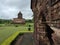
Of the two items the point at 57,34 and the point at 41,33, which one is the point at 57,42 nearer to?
the point at 57,34

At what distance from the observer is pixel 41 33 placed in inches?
206

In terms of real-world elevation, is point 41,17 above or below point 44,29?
above

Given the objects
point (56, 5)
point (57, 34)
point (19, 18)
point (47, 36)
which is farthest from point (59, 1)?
point (19, 18)

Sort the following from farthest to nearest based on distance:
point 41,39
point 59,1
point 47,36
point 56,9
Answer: point 41,39 → point 47,36 → point 56,9 → point 59,1

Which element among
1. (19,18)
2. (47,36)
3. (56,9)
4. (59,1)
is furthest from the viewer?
(19,18)

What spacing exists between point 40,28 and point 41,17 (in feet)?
1.12

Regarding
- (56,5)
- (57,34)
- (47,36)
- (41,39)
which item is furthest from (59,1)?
(41,39)

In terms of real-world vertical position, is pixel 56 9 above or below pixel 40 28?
above

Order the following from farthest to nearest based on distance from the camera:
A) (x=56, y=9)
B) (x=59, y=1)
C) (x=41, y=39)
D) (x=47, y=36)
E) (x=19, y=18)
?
(x=19, y=18) < (x=41, y=39) < (x=47, y=36) < (x=56, y=9) < (x=59, y=1)

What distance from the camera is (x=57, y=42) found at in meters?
2.63

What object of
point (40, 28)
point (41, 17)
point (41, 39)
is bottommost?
point (41, 39)

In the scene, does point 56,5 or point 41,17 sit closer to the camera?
point 56,5

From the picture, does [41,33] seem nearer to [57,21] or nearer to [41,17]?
[41,17]

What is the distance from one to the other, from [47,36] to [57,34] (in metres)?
2.36
